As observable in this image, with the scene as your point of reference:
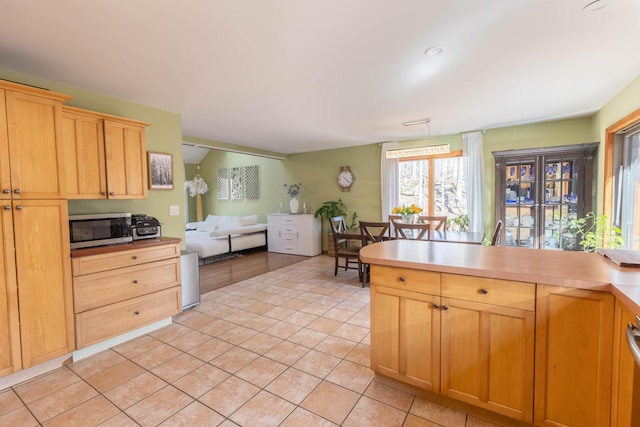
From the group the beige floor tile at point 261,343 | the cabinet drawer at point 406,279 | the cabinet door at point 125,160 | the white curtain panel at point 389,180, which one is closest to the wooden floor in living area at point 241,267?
the beige floor tile at point 261,343

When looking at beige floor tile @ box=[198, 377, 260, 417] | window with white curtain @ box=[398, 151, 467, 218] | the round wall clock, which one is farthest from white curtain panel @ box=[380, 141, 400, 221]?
beige floor tile @ box=[198, 377, 260, 417]

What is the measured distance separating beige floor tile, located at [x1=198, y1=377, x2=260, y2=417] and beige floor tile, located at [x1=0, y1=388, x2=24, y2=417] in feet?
3.81

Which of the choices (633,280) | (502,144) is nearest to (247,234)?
(502,144)

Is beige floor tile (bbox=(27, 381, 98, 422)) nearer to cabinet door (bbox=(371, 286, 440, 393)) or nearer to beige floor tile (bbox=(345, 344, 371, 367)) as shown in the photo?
beige floor tile (bbox=(345, 344, 371, 367))

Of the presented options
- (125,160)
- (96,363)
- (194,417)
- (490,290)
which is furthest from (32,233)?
(490,290)

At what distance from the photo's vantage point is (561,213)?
3.83 metres

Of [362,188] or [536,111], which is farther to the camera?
[362,188]

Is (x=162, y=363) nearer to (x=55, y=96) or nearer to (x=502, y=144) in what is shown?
(x=55, y=96)

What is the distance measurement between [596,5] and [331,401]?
9.22ft

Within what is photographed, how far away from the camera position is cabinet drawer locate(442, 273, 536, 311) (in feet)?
4.61

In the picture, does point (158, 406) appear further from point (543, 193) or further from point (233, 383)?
point (543, 193)

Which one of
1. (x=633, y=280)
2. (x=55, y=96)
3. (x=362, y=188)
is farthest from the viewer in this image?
(x=362, y=188)

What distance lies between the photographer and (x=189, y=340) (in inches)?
102

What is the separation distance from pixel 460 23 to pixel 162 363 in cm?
322
